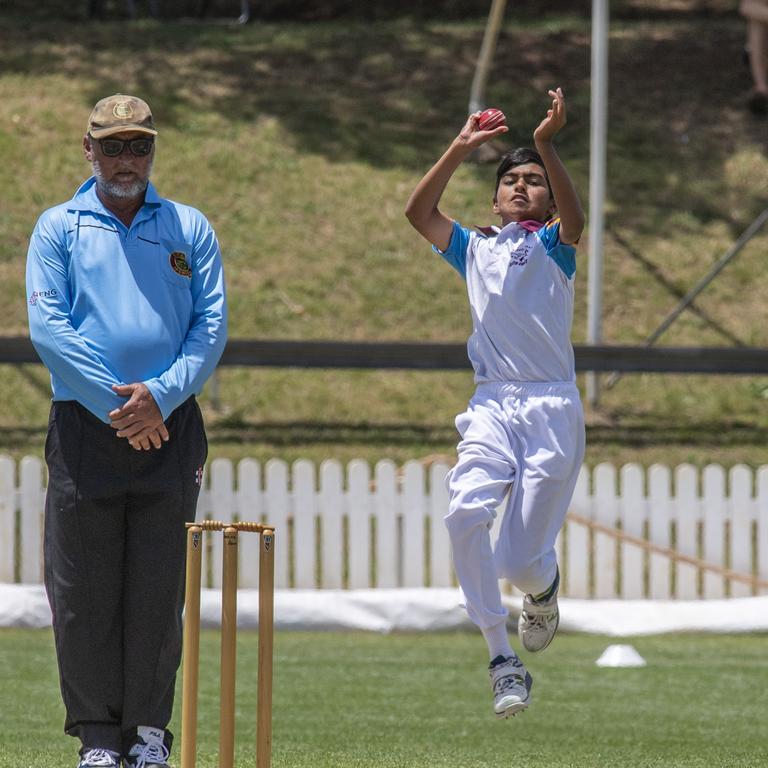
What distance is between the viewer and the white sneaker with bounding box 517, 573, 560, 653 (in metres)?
6.27

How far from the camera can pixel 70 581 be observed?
526 centimetres

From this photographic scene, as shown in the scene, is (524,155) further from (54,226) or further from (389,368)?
(389,368)

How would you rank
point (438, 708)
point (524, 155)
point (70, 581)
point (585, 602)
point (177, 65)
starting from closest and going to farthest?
point (70, 581) < point (524, 155) < point (438, 708) < point (585, 602) < point (177, 65)

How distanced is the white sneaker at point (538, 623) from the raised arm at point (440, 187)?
1512 mm

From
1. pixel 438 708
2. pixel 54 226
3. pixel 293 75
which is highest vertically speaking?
pixel 293 75

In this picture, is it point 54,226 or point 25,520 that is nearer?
point 54,226

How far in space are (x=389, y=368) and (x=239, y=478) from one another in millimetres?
2601

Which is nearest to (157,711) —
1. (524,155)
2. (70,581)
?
(70,581)

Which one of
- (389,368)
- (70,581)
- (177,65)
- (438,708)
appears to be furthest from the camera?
(177,65)

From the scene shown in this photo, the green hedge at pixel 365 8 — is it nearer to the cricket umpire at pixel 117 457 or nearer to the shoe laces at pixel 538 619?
the shoe laces at pixel 538 619

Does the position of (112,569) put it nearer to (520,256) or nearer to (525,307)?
(525,307)

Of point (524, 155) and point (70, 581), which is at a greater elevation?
point (524, 155)

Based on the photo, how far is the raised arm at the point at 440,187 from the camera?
19.3 feet

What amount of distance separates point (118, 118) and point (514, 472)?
2.07 metres
